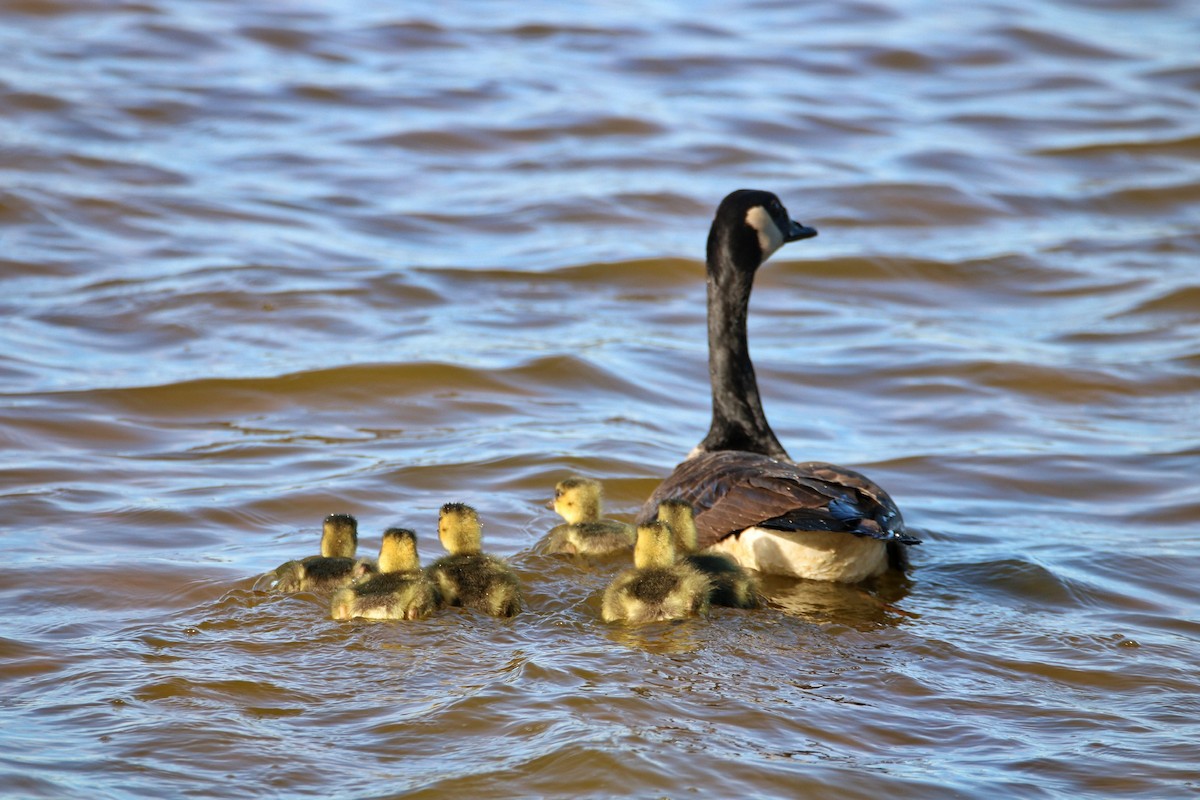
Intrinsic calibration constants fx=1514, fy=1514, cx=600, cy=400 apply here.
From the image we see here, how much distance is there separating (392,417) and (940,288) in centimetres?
560

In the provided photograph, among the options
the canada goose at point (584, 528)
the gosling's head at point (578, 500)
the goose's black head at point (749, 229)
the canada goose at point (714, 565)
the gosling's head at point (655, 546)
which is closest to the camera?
the gosling's head at point (655, 546)

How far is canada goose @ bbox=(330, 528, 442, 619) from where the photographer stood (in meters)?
5.88

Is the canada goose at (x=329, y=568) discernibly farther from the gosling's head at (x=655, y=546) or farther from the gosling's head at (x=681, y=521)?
the gosling's head at (x=681, y=521)

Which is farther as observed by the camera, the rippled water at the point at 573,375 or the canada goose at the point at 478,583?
the canada goose at the point at 478,583

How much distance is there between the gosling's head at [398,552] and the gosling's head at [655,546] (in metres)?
0.92

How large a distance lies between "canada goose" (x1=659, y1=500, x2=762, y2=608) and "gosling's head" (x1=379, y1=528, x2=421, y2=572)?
1.06 meters

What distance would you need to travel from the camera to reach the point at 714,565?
20.8ft

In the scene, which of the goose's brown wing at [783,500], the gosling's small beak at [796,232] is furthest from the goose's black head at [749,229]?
the goose's brown wing at [783,500]

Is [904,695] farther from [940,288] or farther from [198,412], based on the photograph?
[940,288]

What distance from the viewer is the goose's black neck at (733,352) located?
823 cm

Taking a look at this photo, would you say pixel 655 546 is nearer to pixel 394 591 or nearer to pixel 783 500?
pixel 783 500

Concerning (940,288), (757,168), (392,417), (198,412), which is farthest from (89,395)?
(757,168)

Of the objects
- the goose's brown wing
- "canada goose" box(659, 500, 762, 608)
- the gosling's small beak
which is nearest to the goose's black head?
the gosling's small beak

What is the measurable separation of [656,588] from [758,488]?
911 millimetres
